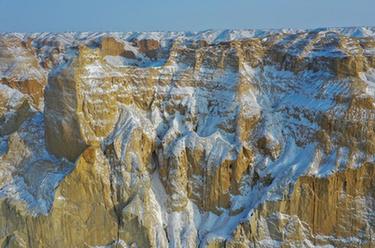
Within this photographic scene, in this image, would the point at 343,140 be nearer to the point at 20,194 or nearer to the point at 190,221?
the point at 190,221

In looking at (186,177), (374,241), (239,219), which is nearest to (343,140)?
(374,241)

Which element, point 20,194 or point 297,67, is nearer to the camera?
point 20,194

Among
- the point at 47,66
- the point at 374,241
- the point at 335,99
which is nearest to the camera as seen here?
the point at 374,241

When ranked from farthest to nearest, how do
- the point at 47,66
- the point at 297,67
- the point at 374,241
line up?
1. the point at 47,66
2. the point at 297,67
3. the point at 374,241

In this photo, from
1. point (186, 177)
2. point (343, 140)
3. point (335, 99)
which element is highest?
point (335, 99)

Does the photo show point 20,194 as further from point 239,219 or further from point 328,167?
point 328,167

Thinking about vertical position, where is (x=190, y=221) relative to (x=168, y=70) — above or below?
below
